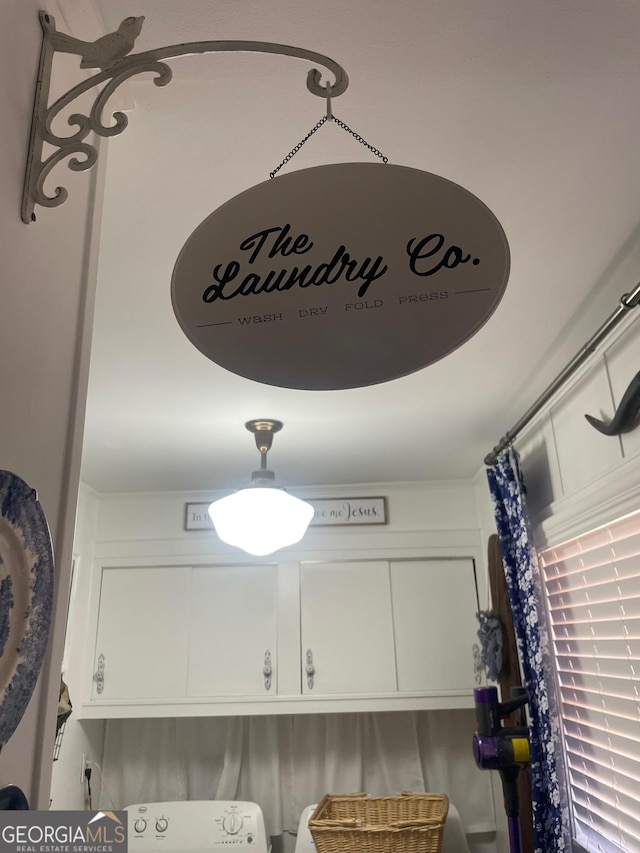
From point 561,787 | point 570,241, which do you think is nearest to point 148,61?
point 570,241

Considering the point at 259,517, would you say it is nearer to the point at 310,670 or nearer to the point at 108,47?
the point at 310,670

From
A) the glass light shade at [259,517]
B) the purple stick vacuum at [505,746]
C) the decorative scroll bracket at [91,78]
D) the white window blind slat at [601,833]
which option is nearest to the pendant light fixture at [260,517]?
the glass light shade at [259,517]

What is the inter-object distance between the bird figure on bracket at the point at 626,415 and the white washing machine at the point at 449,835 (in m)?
2.22

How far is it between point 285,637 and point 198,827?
0.93 meters

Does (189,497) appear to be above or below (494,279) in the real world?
above

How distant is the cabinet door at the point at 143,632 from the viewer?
312cm

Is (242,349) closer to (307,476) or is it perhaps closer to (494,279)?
(494,279)

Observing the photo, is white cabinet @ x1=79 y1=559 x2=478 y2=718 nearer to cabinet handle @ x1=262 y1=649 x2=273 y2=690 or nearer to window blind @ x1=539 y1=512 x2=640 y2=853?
cabinet handle @ x1=262 y1=649 x2=273 y2=690

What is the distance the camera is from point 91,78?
2.40ft

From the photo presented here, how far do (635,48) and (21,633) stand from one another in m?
1.23

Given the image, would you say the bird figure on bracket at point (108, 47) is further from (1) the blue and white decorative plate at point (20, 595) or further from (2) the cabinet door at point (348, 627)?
(2) the cabinet door at point (348, 627)

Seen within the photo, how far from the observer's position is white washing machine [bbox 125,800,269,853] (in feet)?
9.24

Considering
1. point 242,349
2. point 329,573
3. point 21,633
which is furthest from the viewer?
point 329,573

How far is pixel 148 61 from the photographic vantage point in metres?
0.75
